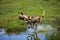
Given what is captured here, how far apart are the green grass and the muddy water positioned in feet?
0.25

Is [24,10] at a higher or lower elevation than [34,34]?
higher

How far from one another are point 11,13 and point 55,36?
1.94ft

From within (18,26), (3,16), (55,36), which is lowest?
(55,36)

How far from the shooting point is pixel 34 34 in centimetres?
188

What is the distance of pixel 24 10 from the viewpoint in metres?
1.94

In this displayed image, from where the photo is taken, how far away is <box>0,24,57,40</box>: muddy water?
73.7 inches

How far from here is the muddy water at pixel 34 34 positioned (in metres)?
1.87

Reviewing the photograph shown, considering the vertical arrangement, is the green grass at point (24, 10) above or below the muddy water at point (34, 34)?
above

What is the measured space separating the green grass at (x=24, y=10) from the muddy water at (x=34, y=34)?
0.25ft

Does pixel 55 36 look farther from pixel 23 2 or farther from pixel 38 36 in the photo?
pixel 23 2

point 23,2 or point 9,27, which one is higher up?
point 23,2

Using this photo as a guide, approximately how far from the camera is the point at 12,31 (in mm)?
1895

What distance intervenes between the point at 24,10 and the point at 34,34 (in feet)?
1.04

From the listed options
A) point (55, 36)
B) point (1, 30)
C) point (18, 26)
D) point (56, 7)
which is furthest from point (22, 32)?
point (56, 7)
